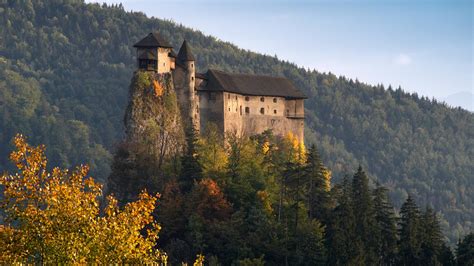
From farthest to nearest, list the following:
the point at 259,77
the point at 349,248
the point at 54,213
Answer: the point at 259,77 < the point at 349,248 < the point at 54,213

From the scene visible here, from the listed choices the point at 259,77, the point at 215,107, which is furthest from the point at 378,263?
the point at 259,77

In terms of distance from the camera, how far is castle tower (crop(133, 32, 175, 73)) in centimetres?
11681

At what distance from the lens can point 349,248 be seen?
349ft

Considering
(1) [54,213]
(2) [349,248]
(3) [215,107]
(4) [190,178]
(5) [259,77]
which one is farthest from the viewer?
(5) [259,77]

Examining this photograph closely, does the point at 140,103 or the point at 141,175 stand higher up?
the point at 140,103

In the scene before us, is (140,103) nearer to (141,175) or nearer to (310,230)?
(141,175)

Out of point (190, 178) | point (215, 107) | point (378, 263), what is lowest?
point (378, 263)

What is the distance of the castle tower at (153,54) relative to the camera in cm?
11681

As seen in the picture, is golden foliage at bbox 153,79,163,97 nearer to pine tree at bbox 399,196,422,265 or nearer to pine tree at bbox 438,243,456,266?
pine tree at bbox 399,196,422,265

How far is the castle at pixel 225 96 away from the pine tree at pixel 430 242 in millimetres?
23298

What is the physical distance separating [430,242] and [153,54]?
115 ft

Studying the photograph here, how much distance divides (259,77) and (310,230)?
31387mm

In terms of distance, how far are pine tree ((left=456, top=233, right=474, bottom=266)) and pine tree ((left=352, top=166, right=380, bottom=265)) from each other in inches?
349

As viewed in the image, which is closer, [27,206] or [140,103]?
[27,206]
